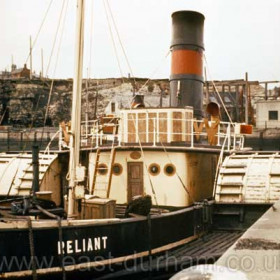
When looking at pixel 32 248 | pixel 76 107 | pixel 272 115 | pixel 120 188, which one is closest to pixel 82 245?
pixel 32 248

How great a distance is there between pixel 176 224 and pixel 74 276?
109 inches

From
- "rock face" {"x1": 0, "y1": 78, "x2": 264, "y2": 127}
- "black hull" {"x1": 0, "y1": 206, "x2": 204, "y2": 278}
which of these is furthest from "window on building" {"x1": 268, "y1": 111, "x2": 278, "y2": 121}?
"black hull" {"x1": 0, "y1": 206, "x2": 204, "y2": 278}

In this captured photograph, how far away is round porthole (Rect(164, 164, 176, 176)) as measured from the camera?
35.9 feet

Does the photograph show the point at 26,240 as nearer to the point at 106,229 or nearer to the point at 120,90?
the point at 106,229

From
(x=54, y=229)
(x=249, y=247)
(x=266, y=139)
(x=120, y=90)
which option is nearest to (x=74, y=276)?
(x=54, y=229)

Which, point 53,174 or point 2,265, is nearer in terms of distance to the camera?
point 2,265

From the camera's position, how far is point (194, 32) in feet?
44.9

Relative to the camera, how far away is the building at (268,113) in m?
→ 37.0

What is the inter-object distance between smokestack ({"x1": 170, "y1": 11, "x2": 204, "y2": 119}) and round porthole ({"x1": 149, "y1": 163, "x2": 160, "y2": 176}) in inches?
127

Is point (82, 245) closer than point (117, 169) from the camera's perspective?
Yes

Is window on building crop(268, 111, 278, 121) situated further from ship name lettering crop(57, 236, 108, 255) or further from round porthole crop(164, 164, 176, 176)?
ship name lettering crop(57, 236, 108, 255)

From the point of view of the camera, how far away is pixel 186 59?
13594 millimetres

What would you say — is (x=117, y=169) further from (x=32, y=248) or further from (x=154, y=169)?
(x=32, y=248)

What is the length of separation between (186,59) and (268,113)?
1022 inches
